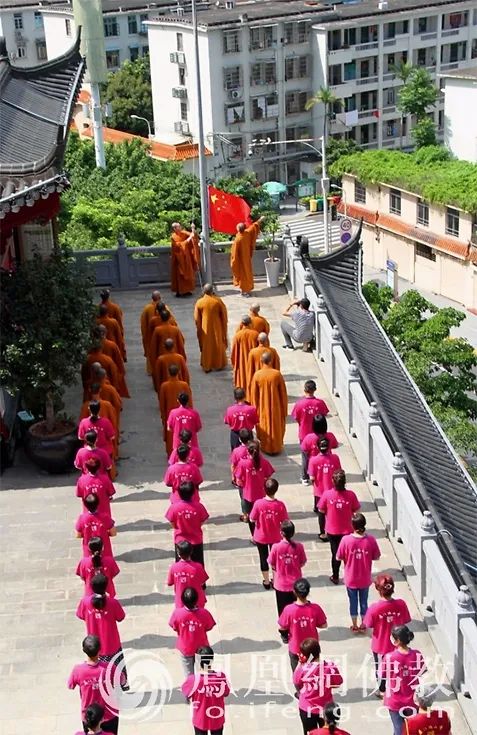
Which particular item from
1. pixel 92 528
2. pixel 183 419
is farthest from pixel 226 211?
pixel 92 528

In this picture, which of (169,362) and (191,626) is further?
(169,362)

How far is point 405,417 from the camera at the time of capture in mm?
17875

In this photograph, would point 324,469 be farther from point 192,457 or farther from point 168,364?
point 168,364

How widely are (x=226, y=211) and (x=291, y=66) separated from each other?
4376 centimetres

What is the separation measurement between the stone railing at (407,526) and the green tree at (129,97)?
55808 mm

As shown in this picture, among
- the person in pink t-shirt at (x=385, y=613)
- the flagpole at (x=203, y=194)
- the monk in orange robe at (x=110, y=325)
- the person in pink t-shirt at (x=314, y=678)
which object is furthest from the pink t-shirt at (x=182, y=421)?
the flagpole at (x=203, y=194)

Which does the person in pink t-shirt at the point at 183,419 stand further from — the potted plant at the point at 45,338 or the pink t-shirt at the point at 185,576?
the pink t-shirt at the point at 185,576

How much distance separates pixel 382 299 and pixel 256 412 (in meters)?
15.2

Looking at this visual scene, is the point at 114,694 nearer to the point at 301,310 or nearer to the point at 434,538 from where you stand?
the point at 434,538

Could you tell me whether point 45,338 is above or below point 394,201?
above

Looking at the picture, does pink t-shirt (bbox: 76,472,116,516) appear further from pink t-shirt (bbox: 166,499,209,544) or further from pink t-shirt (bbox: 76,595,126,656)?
→ pink t-shirt (bbox: 76,595,126,656)

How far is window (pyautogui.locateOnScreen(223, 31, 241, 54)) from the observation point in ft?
210

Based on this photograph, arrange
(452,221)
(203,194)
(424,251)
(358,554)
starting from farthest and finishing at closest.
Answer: (424,251) → (452,221) → (203,194) → (358,554)

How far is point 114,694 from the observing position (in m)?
11.2
